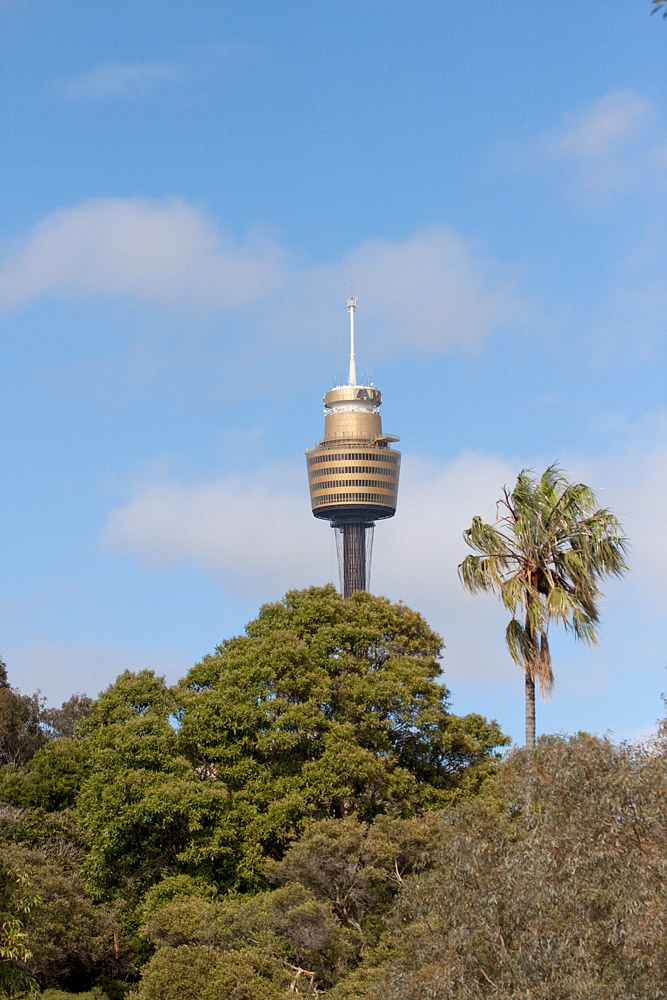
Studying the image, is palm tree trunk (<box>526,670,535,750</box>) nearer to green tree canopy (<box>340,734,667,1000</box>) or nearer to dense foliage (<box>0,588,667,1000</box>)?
dense foliage (<box>0,588,667,1000</box>)

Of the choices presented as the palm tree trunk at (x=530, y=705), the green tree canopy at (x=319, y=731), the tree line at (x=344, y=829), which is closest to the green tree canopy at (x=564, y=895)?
the tree line at (x=344, y=829)

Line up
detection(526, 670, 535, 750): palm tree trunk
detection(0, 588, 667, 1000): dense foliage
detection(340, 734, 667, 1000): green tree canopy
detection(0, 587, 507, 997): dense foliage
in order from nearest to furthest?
1. detection(340, 734, 667, 1000): green tree canopy
2. detection(0, 588, 667, 1000): dense foliage
3. detection(526, 670, 535, 750): palm tree trunk
4. detection(0, 587, 507, 997): dense foliage

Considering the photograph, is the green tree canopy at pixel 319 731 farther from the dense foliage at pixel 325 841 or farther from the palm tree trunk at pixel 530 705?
the palm tree trunk at pixel 530 705

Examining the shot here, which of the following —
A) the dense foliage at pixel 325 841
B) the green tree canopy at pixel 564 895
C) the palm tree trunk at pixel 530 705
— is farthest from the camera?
the palm tree trunk at pixel 530 705

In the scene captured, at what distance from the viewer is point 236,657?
43094 mm

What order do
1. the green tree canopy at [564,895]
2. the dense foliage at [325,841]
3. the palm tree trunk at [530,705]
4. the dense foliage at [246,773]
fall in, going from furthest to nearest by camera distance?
the dense foliage at [246,773] → the palm tree trunk at [530,705] → the dense foliage at [325,841] → the green tree canopy at [564,895]

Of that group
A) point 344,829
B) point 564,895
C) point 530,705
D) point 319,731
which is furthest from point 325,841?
point 564,895

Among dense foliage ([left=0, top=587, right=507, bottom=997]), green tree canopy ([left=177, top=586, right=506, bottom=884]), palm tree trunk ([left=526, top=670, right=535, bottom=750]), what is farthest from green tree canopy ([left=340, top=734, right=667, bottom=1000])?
green tree canopy ([left=177, top=586, right=506, bottom=884])

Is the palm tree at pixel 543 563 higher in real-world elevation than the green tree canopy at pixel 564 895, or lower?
higher

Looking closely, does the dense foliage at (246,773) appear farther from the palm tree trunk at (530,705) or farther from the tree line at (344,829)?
the palm tree trunk at (530,705)

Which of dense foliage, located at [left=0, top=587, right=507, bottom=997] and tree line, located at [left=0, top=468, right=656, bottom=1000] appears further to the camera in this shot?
dense foliage, located at [left=0, top=587, right=507, bottom=997]

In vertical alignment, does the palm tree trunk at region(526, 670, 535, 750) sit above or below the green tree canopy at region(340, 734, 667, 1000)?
above

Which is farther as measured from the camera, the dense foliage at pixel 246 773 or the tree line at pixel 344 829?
the dense foliage at pixel 246 773

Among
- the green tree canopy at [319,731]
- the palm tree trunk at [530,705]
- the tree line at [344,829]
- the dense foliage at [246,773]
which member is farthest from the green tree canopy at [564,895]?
the green tree canopy at [319,731]
